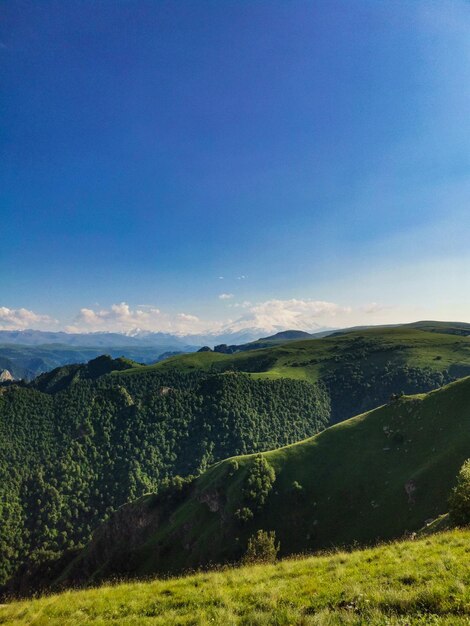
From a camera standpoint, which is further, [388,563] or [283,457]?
[283,457]

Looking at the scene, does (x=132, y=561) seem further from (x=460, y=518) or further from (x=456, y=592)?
(x=456, y=592)

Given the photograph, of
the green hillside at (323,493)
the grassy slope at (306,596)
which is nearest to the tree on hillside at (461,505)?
the grassy slope at (306,596)

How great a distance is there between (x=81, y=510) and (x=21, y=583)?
49.1 meters

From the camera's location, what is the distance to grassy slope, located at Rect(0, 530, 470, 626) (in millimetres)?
12430

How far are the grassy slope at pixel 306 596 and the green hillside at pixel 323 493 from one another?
5433 cm

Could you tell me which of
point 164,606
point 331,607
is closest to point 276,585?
point 331,607

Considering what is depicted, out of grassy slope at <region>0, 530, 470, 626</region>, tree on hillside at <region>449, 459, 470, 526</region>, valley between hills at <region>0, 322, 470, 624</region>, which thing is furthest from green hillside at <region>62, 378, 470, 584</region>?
grassy slope at <region>0, 530, 470, 626</region>

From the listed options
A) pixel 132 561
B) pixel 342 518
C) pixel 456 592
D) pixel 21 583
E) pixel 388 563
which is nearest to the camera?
pixel 456 592

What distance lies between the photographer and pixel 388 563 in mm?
17906

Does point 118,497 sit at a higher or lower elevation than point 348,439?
lower

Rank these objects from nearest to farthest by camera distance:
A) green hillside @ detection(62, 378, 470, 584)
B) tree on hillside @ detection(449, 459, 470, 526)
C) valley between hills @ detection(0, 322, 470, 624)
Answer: valley between hills @ detection(0, 322, 470, 624) → tree on hillside @ detection(449, 459, 470, 526) → green hillside @ detection(62, 378, 470, 584)

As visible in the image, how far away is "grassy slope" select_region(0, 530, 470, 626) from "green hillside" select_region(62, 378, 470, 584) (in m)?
54.3

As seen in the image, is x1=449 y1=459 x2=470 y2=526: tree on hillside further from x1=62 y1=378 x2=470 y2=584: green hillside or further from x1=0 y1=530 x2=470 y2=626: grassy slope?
x1=62 y1=378 x2=470 y2=584: green hillside

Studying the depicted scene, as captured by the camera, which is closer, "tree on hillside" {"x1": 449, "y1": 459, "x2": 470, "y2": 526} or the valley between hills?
the valley between hills
